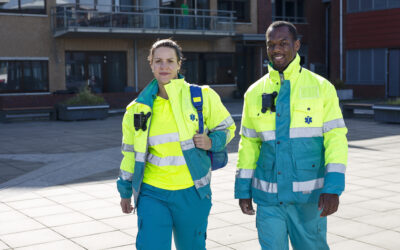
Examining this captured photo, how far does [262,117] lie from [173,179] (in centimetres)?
71

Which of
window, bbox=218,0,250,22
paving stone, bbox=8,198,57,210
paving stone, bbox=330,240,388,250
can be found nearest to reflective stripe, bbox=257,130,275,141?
paving stone, bbox=330,240,388,250

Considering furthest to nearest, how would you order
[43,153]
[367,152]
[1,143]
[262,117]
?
1. [1,143]
2. [43,153]
3. [367,152]
4. [262,117]

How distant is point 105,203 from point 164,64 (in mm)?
4116

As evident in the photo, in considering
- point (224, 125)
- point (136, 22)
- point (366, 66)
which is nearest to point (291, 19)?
point (366, 66)

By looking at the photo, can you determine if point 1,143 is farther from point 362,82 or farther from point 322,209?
point 362,82

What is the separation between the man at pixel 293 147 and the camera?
352 centimetres

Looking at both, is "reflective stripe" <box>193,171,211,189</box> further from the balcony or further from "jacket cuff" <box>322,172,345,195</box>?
the balcony

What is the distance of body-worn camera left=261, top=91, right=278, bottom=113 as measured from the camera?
11.8 ft

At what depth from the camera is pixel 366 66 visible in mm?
32406

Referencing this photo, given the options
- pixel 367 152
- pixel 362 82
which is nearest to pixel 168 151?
pixel 367 152

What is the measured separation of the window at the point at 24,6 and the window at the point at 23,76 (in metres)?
2.40

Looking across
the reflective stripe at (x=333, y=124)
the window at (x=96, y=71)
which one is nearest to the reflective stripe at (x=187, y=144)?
the reflective stripe at (x=333, y=124)

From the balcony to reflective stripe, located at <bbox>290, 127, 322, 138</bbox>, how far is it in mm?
23910

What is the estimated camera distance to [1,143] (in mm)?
15008
